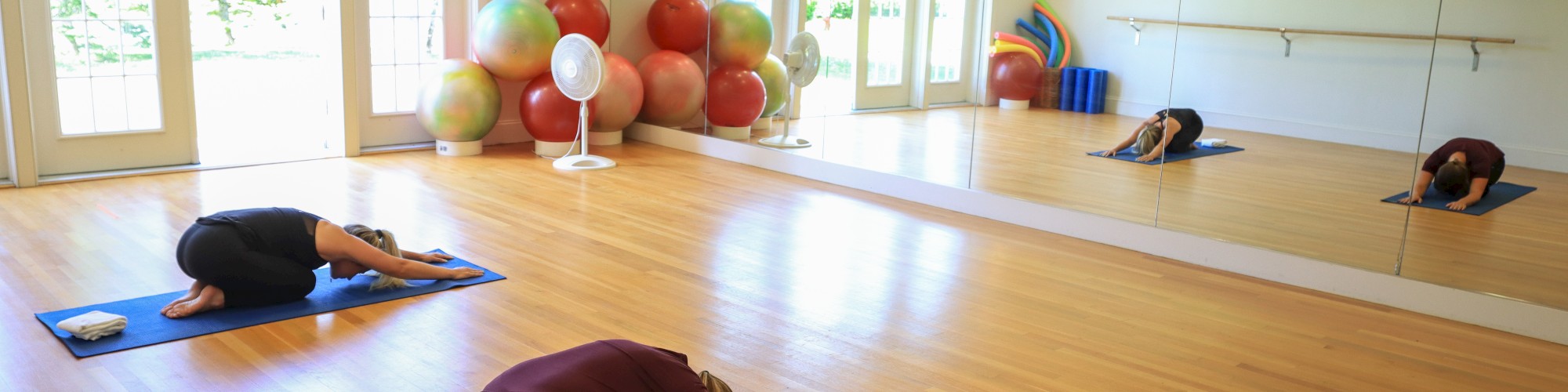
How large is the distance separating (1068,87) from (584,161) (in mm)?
3049

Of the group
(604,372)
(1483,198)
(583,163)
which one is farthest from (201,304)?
(1483,198)

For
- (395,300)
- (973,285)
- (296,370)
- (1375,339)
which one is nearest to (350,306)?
(395,300)

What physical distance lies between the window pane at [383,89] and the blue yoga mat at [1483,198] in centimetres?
557

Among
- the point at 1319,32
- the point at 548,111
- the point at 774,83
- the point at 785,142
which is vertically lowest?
the point at 785,142

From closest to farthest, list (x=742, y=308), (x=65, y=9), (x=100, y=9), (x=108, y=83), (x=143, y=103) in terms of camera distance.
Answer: (x=742, y=308) → (x=65, y=9) → (x=100, y=9) → (x=108, y=83) → (x=143, y=103)

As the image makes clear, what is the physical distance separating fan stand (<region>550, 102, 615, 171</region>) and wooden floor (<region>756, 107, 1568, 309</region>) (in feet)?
6.28

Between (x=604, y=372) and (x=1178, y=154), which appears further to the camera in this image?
(x=1178, y=154)

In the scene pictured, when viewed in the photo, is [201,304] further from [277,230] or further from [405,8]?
[405,8]

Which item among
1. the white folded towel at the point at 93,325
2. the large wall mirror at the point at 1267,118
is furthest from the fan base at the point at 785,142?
the white folded towel at the point at 93,325

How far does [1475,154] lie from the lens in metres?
3.99

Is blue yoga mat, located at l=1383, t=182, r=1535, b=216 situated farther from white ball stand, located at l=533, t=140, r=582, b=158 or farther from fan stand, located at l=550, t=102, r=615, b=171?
white ball stand, located at l=533, t=140, r=582, b=158

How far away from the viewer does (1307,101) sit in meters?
4.37

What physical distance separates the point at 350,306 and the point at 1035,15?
326 centimetres

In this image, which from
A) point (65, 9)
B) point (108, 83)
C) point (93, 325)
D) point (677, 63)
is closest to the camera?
point (93, 325)
